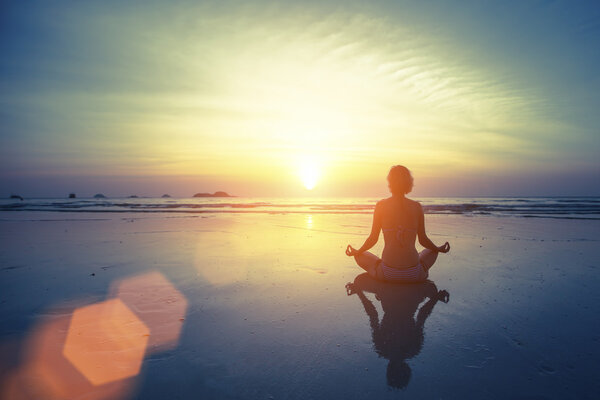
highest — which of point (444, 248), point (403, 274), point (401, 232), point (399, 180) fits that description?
point (399, 180)

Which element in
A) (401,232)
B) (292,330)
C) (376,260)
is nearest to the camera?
(292,330)

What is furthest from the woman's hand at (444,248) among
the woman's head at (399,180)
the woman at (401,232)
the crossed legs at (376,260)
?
the woman's head at (399,180)

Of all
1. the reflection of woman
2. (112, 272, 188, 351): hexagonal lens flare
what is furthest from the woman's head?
(112, 272, 188, 351): hexagonal lens flare

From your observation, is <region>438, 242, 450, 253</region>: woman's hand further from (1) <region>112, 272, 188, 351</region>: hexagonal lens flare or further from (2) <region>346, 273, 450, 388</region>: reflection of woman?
(1) <region>112, 272, 188, 351</region>: hexagonal lens flare

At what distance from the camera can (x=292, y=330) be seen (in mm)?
4156

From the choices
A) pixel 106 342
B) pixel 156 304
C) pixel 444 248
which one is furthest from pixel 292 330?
pixel 444 248

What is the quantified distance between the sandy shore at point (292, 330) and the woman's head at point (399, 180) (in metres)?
2.00

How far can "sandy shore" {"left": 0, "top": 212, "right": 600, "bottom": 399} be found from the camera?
9.62 feet

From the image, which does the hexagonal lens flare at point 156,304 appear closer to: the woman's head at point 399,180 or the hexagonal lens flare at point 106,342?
the hexagonal lens flare at point 106,342

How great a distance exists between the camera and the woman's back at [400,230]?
6031 mm

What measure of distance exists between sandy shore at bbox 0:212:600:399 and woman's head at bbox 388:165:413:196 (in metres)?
2.00

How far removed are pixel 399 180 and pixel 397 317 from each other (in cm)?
271

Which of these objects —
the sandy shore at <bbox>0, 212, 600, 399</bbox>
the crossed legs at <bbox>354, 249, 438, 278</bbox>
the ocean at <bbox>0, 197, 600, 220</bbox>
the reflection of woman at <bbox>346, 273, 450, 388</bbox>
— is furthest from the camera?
the ocean at <bbox>0, 197, 600, 220</bbox>

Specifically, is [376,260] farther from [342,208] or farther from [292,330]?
[342,208]
